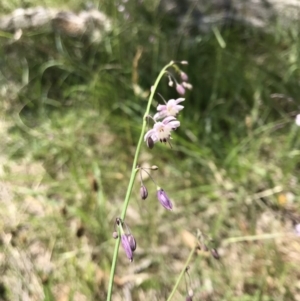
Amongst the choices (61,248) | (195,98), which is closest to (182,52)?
(195,98)

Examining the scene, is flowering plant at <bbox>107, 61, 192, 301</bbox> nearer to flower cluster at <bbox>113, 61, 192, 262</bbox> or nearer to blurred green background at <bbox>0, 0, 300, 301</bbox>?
flower cluster at <bbox>113, 61, 192, 262</bbox>

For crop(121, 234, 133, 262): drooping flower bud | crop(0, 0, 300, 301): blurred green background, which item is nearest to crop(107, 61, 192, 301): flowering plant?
crop(121, 234, 133, 262): drooping flower bud

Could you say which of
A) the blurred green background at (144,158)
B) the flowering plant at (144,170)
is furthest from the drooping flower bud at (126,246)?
the blurred green background at (144,158)

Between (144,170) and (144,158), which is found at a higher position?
(144,170)

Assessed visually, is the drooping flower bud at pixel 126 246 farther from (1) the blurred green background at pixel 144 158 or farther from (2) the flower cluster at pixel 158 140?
(1) the blurred green background at pixel 144 158

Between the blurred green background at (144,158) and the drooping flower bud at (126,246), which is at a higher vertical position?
the drooping flower bud at (126,246)

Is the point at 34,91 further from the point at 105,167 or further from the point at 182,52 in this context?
the point at 182,52

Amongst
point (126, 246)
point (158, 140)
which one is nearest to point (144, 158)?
point (158, 140)

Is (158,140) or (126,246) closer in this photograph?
(126,246)

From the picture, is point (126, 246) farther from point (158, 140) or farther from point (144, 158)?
point (144, 158)

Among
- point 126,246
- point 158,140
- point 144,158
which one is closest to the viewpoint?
point 126,246
